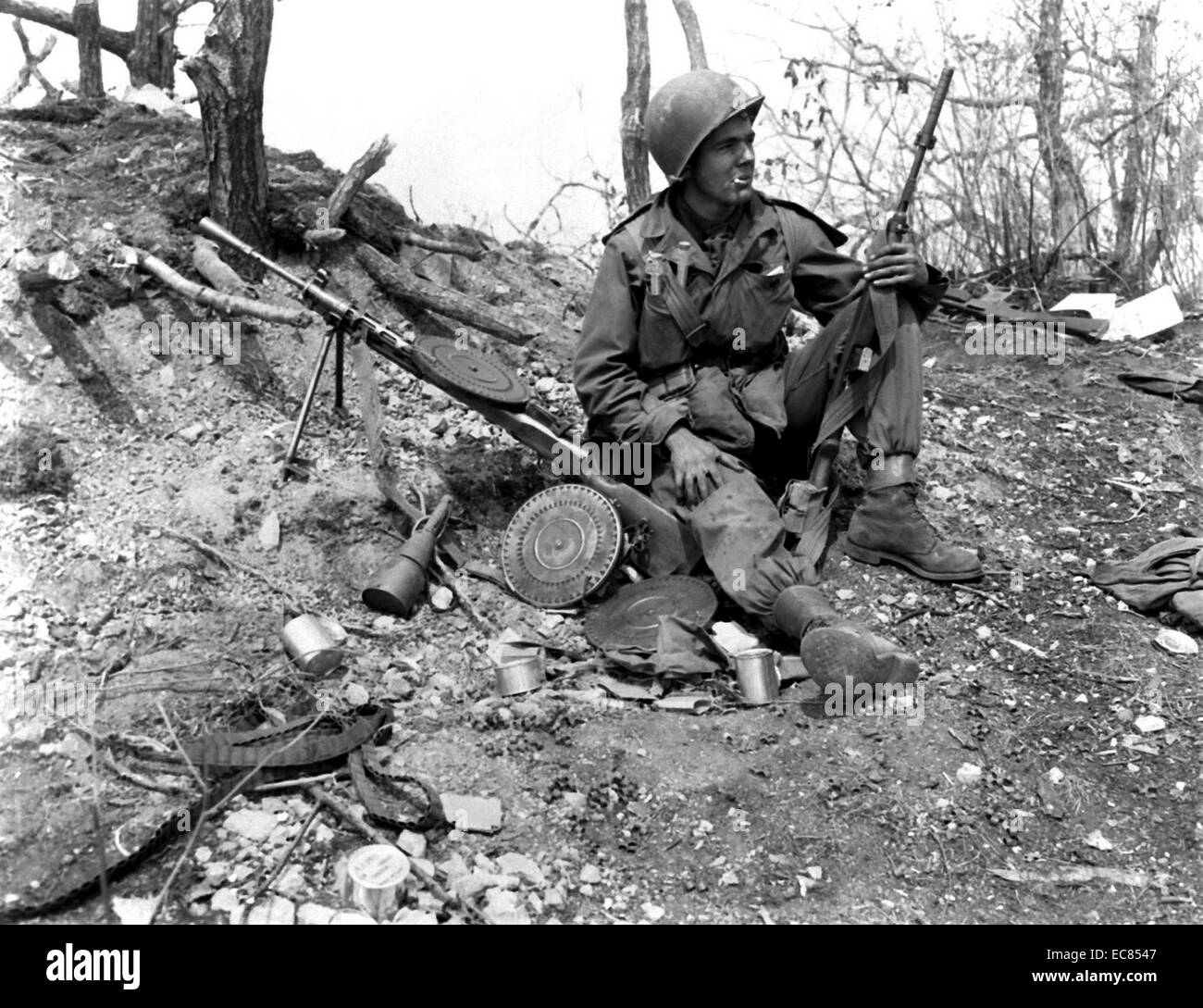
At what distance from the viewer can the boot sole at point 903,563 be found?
4.89m

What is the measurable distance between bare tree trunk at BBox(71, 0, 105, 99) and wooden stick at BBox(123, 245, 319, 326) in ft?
7.93

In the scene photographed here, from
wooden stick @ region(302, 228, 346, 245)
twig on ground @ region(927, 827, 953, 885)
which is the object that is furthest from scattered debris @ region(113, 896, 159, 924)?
wooden stick @ region(302, 228, 346, 245)

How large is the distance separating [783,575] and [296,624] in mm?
1688

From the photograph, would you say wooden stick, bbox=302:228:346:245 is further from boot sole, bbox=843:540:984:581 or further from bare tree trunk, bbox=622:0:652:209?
boot sole, bbox=843:540:984:581

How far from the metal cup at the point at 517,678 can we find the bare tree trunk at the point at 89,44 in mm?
5304

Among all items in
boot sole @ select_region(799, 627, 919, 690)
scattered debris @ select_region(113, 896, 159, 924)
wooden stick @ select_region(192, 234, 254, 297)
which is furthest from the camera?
wooden stick @ select_region(192, 234, 254, 297)

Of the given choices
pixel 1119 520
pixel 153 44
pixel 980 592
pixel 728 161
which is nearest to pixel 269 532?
pixel 728 161

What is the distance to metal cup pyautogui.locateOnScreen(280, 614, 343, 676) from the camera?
424 cm

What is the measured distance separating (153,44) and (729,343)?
4897 millimetres

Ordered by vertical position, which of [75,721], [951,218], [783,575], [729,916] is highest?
[951,218]

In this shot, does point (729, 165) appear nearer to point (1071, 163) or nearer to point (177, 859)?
point (177, 859)

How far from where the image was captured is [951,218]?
812cm

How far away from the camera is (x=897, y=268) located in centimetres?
467
